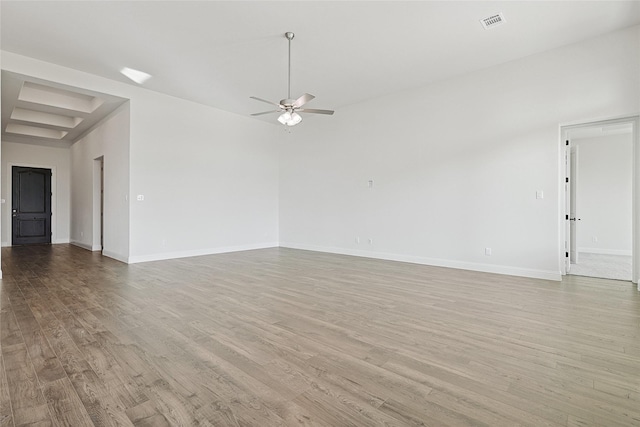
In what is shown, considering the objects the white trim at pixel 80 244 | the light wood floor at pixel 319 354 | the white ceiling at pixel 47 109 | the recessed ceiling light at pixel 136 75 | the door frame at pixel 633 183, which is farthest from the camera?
the white trim at pixel 80 244

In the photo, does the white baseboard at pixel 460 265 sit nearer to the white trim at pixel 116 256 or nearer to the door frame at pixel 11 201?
the white trim at pixel 116 256

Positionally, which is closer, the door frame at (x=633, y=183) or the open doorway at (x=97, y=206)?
the door frame at (x=633, y=183)

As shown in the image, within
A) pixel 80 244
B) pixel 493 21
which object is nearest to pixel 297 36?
pixel 493 21

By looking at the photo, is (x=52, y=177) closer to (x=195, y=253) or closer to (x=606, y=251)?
(x=195, y=253)

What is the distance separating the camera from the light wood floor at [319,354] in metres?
1.60

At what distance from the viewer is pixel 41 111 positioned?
712 centimetres

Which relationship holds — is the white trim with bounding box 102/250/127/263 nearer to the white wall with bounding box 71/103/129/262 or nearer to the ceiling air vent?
the white wall with bounding box 71/103/129/262

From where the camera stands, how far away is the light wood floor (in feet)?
5.25

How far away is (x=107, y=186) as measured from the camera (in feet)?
22.7

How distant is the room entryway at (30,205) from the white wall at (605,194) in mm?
14393

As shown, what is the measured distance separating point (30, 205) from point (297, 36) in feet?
32.2

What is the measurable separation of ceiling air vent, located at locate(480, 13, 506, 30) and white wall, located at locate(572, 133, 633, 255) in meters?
5.44

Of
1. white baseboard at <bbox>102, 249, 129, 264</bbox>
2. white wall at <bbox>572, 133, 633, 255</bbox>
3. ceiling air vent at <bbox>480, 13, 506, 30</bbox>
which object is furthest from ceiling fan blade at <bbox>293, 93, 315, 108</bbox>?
white wall at <bbox>572, 133, 633, 255</bbox>

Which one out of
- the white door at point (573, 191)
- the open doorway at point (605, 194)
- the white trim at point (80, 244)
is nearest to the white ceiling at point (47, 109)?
the white trim at point (80, 244)
